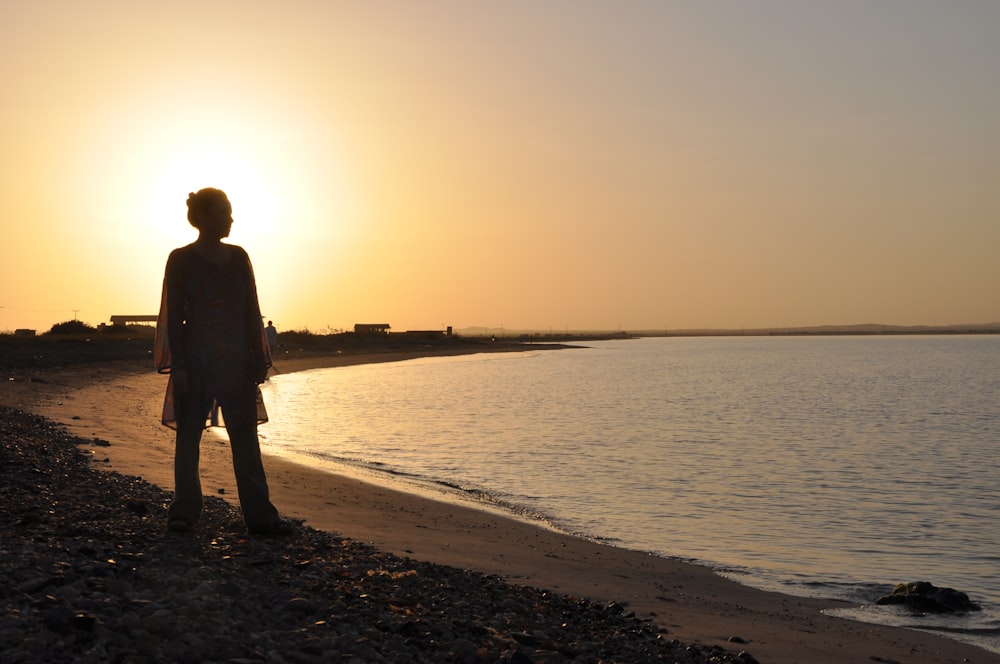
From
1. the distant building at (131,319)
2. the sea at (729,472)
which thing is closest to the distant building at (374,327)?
the distant building at (131,319)

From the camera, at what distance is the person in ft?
24.8

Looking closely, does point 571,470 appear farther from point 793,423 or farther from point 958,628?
point 793,423

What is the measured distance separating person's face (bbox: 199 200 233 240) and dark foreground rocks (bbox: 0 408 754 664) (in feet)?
8.46

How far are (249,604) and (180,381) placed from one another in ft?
8.44

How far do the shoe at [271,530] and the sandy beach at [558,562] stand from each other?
4.92 ft

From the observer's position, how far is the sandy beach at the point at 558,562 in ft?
24.7

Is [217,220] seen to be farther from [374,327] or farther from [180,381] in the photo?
[374,327]

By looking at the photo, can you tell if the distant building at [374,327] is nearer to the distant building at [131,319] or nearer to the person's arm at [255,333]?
the distant building at [131,319]

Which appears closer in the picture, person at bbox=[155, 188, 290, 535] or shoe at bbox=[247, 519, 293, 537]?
person at bbox=[155, 188, 290, 535]

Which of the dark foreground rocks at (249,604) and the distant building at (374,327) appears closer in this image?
the dark foreground rocks at (249,604)

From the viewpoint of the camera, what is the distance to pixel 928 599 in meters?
9.18

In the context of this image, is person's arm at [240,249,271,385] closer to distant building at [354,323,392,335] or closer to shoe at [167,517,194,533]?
shoe at [167,517,194,533]

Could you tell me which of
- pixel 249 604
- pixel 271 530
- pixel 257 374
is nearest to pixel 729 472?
pixel 271 530

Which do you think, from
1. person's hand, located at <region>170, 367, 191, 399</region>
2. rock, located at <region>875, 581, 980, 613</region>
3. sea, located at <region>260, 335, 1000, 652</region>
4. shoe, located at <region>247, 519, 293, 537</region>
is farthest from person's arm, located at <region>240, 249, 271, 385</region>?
rock, located at <region>875, 581, 980, 613</region>
